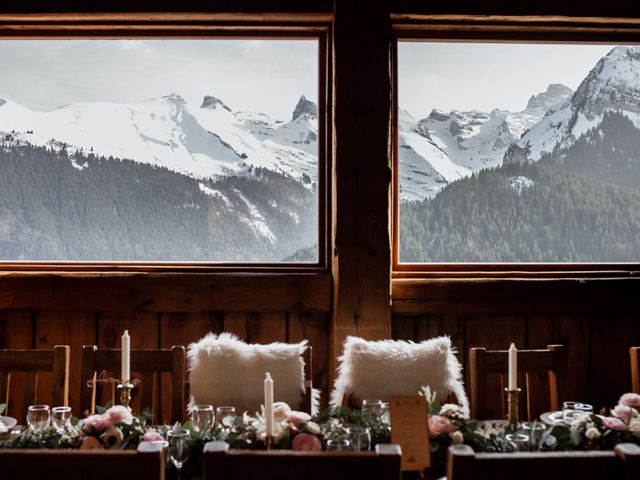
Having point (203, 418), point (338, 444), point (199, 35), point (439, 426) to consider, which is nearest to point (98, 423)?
point (203, 418)

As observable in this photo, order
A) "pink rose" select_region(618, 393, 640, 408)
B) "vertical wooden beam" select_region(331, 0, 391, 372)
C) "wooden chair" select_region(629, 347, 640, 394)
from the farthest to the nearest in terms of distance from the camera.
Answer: "vertical wooden beam" select_region(331, 0, 391, 372)
"wooden chair" select_region(629, 347, 640, 394)
"pink rose" select_region(618, 393, 640, 408)

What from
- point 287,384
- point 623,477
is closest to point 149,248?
point 287,384

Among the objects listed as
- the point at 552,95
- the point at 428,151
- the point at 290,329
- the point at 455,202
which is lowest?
→ the point at 290,329

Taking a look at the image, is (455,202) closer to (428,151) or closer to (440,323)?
(428,151)

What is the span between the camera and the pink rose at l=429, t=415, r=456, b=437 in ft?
6.14

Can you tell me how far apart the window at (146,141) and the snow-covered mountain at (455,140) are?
0.47 m

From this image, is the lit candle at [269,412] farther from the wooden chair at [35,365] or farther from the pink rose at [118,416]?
the wooden chair at [35,365]

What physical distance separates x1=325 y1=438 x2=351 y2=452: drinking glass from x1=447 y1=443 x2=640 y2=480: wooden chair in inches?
29.2

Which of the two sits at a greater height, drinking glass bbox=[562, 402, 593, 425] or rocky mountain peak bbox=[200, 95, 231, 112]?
rocky mountain peak bbox=[200, 95, 231, 112]

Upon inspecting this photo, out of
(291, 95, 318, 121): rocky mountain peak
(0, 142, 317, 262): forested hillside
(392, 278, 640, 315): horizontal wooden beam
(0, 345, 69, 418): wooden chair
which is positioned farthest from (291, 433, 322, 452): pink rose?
(291, 95, 318, 121): rocky mountain peak

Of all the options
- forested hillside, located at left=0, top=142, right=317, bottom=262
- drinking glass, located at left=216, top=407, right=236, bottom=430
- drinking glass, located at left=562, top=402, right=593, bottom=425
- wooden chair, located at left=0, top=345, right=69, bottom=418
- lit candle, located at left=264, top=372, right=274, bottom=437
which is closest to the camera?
lit candle, located at left=264, top=372, right=274, bottom=437

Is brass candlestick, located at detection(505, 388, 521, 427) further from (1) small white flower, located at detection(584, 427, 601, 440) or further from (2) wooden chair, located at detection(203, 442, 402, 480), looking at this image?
(2) wooden chair, located at detection(203, 442, 402, 480)

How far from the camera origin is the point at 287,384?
256cm

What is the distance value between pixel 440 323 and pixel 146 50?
6.55ft
